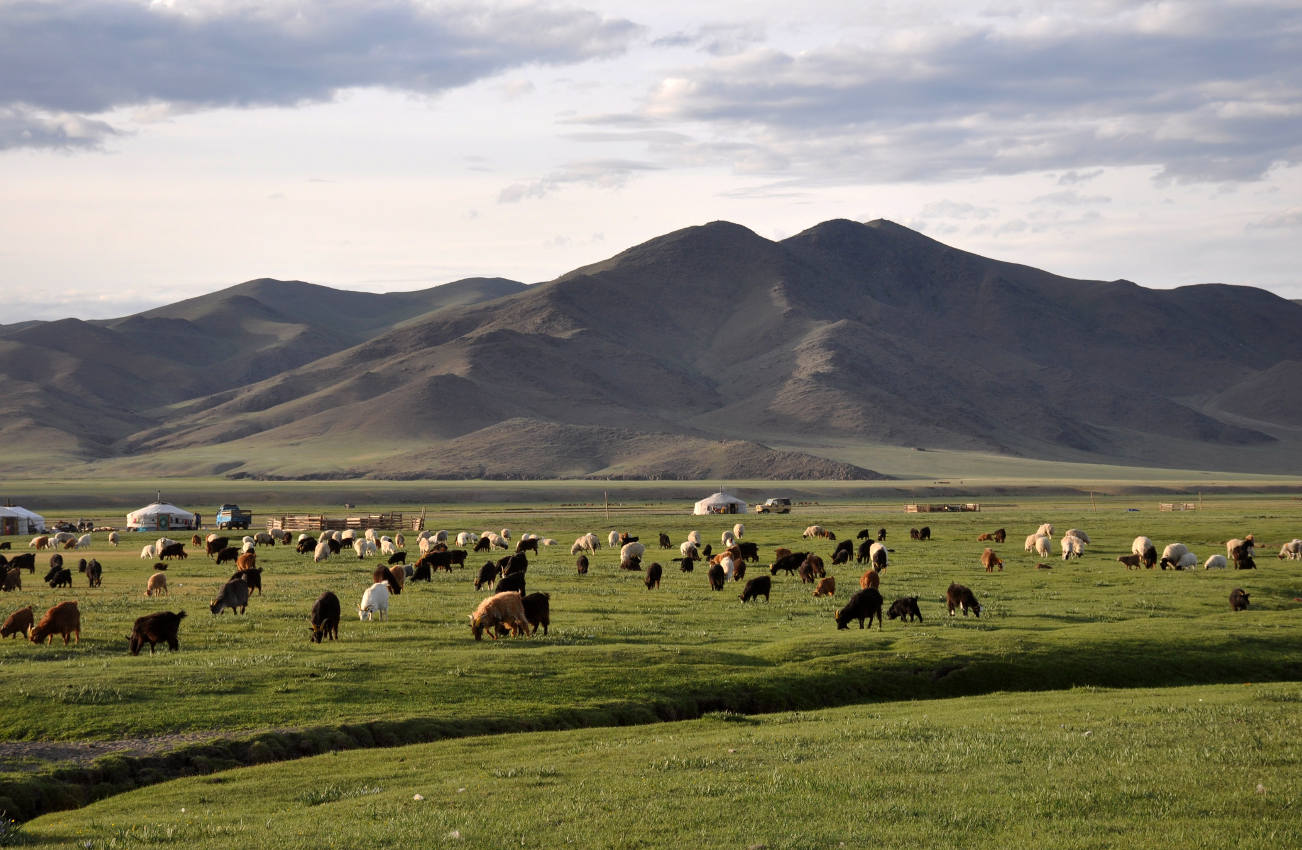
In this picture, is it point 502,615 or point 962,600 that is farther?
point 962,600

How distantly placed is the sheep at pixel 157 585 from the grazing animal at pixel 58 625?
11.2 m

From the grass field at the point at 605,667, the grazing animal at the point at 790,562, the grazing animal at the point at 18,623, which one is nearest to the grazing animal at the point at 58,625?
the grass field at the point at 605,667

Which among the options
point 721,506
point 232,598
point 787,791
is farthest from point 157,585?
point 721,506

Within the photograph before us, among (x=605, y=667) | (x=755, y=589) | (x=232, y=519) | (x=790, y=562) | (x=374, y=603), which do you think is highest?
(x=232, y=519)

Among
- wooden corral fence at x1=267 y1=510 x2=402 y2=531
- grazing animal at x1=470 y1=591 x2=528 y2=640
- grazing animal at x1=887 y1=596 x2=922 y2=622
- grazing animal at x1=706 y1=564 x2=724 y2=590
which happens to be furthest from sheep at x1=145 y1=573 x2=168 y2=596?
wooden corral fence at x1=267 y1=510 x2=402 y2=531

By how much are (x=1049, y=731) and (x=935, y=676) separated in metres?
8.53

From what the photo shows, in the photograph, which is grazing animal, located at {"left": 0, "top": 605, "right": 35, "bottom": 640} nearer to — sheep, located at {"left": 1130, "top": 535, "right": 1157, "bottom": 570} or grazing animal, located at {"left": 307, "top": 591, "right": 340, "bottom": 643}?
grazing animal, located at {"left": 307, "top": 591, "right": 340, "bottom": 643}

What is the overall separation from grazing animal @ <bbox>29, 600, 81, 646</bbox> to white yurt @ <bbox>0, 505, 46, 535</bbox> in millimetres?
74291

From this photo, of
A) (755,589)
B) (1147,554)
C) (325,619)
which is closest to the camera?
(325,619)

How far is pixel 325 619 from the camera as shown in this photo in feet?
98.2

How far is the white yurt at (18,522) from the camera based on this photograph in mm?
95625

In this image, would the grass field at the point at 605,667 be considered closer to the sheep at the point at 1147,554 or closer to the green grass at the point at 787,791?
the green grass at the point at 787,791

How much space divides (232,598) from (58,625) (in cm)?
655

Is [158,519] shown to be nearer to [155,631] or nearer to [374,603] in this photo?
[374,603]
